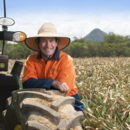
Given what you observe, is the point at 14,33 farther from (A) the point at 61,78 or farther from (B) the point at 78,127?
(B) the point at 78,127

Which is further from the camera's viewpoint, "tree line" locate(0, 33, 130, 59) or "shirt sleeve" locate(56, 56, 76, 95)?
"tree line" locate(0, 33, 130, 59)

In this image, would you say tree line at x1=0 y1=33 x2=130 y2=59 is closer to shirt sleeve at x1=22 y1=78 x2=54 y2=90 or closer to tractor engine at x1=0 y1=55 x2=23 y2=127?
tractor engine at x1=0 y1=55 x2=23 y2=127

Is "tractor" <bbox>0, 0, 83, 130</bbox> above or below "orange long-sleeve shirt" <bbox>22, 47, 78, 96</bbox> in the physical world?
below

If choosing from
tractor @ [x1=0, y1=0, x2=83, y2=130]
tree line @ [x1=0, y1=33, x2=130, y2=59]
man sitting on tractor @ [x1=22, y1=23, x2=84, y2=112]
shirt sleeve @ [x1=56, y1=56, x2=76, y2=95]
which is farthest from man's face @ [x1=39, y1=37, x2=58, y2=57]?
tree line @ [x1=0, y1=33, x2=130, y2=59]

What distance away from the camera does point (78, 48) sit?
13.9 meters

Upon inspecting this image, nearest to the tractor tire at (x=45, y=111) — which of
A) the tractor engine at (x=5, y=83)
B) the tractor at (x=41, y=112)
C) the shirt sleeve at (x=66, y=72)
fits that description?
the tractor at (x=41, y=112)

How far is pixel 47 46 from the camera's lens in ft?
6.52

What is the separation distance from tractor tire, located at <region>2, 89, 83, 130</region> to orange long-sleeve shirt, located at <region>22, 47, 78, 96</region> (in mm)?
416

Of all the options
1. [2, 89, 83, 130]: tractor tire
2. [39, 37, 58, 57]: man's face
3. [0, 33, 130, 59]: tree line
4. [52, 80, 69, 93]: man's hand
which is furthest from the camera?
[0, 33, 130, 59]: tree line

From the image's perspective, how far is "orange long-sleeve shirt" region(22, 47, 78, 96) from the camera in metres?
1.93

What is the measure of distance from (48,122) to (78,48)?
12873 mm

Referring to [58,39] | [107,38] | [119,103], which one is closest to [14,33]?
[58,39]

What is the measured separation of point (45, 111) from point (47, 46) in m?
0.94

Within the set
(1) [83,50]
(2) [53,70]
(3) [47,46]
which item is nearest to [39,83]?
(2) [53,70]
